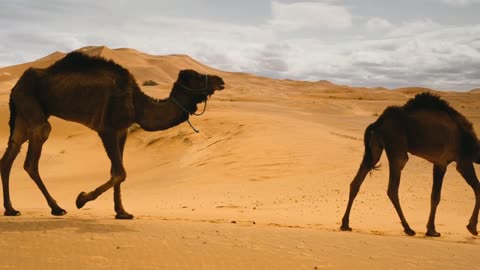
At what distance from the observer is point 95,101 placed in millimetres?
9164

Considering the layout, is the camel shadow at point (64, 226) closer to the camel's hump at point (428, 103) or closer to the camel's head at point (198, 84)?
the camel's head at point (198, 84)

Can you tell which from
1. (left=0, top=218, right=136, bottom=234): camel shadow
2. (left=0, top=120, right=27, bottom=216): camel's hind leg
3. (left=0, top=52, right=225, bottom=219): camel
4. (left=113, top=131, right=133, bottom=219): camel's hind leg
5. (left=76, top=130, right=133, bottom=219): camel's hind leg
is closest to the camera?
(left=0, top=218, right=136, bottom=234): camel shadow

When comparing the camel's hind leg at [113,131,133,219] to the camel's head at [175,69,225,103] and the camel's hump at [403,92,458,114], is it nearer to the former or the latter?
the camel's head at [175,69,225,103]

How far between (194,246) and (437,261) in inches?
107

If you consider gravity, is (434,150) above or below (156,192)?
above

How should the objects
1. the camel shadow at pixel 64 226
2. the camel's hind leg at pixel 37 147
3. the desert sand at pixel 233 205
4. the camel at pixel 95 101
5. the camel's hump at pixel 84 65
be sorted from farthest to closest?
the camel's hump at pixel 84 65 → the camel's hind leg at pixel 37 147 → the camel at pixel 95 101 → the camel shadow at pixel 64 226 → the desert sand at pixel 233 205

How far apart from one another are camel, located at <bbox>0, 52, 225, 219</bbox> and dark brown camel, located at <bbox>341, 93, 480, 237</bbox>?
2.79 metres

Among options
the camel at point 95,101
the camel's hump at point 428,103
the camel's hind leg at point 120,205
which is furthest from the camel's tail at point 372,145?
the camel's hind leg at point 120,205

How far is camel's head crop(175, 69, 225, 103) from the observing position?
30.7 feet

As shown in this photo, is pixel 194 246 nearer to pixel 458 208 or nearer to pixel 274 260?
pixel 274 260

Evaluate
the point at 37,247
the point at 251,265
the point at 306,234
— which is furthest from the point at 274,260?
the point at 37,247

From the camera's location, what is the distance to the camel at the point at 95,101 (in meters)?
9.16

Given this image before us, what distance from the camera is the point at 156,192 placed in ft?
49.3

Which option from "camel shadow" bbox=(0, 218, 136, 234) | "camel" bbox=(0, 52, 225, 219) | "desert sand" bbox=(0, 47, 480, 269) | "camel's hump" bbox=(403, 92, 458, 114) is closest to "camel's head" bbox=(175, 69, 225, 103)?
"camel" bbox=(0, 52, 225, 219)
